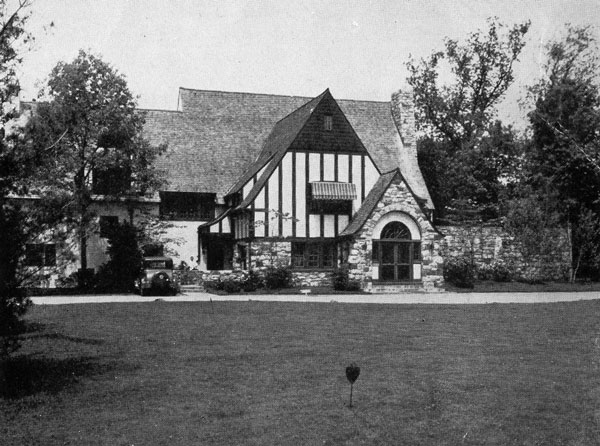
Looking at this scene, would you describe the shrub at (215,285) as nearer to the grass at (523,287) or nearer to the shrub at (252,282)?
the shrub at (252,282)

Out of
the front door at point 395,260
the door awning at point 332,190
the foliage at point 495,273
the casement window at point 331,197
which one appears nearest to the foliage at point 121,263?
the casement window at point 331,197

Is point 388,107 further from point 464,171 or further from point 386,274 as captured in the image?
point 386,274

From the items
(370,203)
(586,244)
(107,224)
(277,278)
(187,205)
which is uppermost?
(187,205)

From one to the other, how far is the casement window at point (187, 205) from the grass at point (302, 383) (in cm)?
1955

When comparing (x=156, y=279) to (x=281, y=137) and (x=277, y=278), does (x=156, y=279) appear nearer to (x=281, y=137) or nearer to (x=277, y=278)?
(x=277, y=278)

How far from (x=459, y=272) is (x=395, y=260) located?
12.9 feet

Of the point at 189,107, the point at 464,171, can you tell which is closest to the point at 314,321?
the point at 189,107

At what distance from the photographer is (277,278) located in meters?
29.3

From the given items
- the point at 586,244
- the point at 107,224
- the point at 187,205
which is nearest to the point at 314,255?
the point at 187,205

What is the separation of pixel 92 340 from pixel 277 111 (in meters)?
29.4

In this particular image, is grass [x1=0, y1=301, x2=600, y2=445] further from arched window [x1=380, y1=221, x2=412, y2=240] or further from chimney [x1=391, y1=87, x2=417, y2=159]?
chimney [x1=391, y1=87, x2=417, y2=159]

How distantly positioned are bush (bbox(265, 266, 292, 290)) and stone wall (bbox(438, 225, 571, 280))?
909 centimetres

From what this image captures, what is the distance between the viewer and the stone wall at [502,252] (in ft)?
112

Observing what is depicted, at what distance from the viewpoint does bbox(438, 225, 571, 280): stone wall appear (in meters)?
34.3
